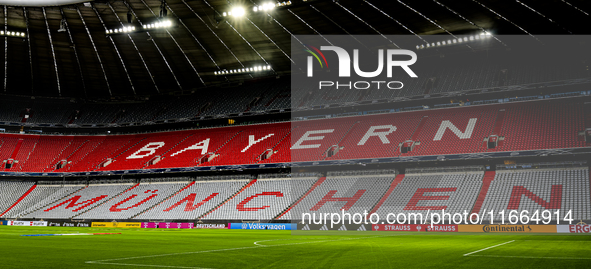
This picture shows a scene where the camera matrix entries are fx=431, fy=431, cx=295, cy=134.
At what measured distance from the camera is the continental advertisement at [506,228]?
82.7ft

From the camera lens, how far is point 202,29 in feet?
120

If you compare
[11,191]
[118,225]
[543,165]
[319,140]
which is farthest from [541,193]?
[11,191]

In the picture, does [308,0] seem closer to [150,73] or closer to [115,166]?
[150,73]

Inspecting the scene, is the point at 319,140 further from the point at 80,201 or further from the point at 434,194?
the point at 80,201

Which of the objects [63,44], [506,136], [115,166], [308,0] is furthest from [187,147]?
[506,136]

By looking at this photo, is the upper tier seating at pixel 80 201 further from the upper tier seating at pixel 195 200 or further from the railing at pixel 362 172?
the railing at pixel 362 172

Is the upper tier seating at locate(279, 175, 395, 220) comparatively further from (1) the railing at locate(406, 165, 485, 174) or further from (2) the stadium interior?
(1) the railing at locate(406, 165, 485, 174)

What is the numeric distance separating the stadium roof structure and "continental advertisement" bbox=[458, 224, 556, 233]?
49.3ft

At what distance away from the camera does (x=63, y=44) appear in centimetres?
4078

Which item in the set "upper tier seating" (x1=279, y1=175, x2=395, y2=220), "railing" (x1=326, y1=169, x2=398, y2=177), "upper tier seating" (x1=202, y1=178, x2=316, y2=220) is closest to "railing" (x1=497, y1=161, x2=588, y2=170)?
"railing" (x1=326, y1=169, x2=398, y2=177)

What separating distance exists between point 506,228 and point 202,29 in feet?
90.1

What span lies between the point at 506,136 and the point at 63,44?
39862mm

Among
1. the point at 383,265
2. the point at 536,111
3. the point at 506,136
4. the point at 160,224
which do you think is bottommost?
the point at 383,265

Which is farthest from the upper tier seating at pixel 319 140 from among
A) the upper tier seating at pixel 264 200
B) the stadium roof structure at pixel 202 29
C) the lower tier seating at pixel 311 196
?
the stadium roof structure at pixel 202 29
